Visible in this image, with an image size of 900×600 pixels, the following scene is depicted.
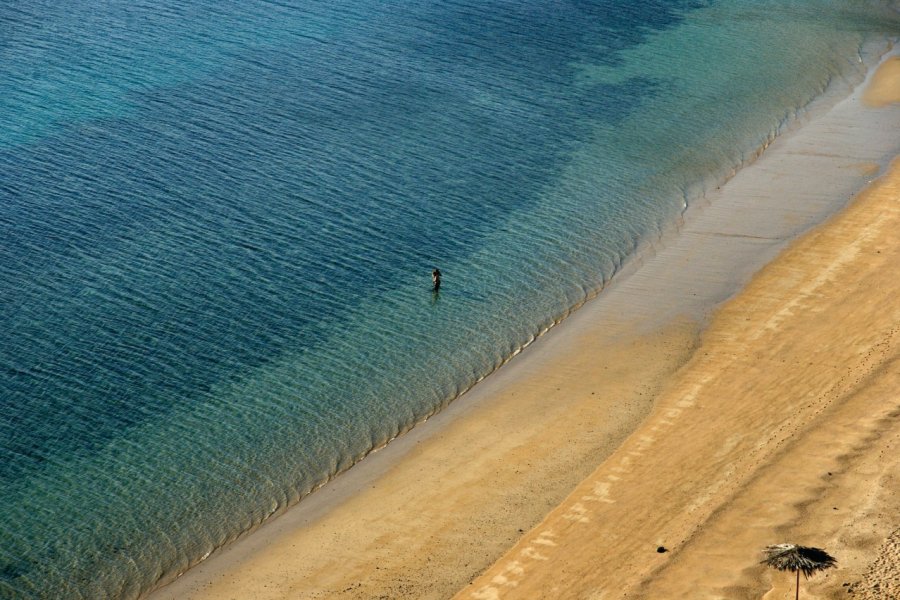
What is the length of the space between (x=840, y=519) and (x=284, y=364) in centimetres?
2004

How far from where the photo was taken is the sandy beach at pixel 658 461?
2800 cm

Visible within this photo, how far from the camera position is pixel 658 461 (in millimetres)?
32781

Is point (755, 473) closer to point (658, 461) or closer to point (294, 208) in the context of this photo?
point (658, 461)

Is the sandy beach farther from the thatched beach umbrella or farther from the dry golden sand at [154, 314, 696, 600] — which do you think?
the thatched beach umbrella

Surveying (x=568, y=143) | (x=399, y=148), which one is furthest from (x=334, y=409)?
(x=568, y=143)

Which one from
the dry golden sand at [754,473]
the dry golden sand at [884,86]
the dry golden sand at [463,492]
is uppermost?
the dry golden sand at [884,86]

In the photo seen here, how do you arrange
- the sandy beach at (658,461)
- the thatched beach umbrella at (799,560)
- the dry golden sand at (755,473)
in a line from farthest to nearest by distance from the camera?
the sandy beach at (658,461) → the dry golden sand at (755,473) → the thatched beach umbrella at (799,560)

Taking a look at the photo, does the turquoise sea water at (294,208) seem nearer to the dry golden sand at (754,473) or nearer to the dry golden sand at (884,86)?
the dry golden sand at (884,86)

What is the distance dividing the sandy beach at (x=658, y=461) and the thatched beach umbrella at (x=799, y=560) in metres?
0.68

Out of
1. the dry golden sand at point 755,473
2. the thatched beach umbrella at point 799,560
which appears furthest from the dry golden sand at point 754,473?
the thatched beach umbrella at point 799,560

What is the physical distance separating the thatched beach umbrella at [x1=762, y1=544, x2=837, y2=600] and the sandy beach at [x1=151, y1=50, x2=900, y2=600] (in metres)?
0.68

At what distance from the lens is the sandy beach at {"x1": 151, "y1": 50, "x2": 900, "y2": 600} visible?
28000mm

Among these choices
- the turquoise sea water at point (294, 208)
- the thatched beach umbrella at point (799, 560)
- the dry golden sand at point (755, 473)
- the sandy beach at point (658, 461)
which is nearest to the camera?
the thatched beach umbrella at point (799, 560)

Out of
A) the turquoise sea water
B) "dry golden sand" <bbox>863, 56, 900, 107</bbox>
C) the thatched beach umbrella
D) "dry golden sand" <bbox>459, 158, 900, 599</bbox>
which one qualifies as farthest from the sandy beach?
"dry golden sand" <bbox>863, 56, 900, 107</bbox>
